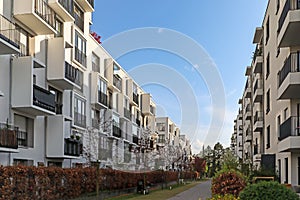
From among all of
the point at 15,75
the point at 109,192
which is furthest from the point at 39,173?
the point at 109,192

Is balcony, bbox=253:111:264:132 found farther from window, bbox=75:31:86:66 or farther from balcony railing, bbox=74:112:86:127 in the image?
window, bbox=75:31:86:66

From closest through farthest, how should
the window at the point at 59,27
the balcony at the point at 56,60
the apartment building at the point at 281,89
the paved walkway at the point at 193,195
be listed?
the apartment building at the point at 281,89 → the balcony at the point at 56,60 → the window at the point at 59,27 → the paved walkway at the point at 193,195

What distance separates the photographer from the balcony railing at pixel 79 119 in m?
34.1

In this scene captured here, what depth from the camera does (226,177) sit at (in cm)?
1775

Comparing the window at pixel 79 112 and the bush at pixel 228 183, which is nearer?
the bush at pixel 228 183

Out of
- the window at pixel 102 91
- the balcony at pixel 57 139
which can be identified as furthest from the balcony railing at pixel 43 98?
the window at pixel 102 91

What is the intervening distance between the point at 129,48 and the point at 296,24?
9733 mm

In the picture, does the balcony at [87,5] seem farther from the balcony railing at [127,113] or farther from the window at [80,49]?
the balcony railing at [127,113]

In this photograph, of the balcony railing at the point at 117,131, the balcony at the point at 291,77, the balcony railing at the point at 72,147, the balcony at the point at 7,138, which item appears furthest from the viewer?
the balcony railing at the point at 117,131

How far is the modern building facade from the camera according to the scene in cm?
2368

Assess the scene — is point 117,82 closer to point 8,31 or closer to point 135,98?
point 135,98

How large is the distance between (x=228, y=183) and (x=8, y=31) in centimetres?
1281

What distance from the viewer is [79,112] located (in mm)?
35219

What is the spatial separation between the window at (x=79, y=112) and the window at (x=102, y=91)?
14.9 feet
